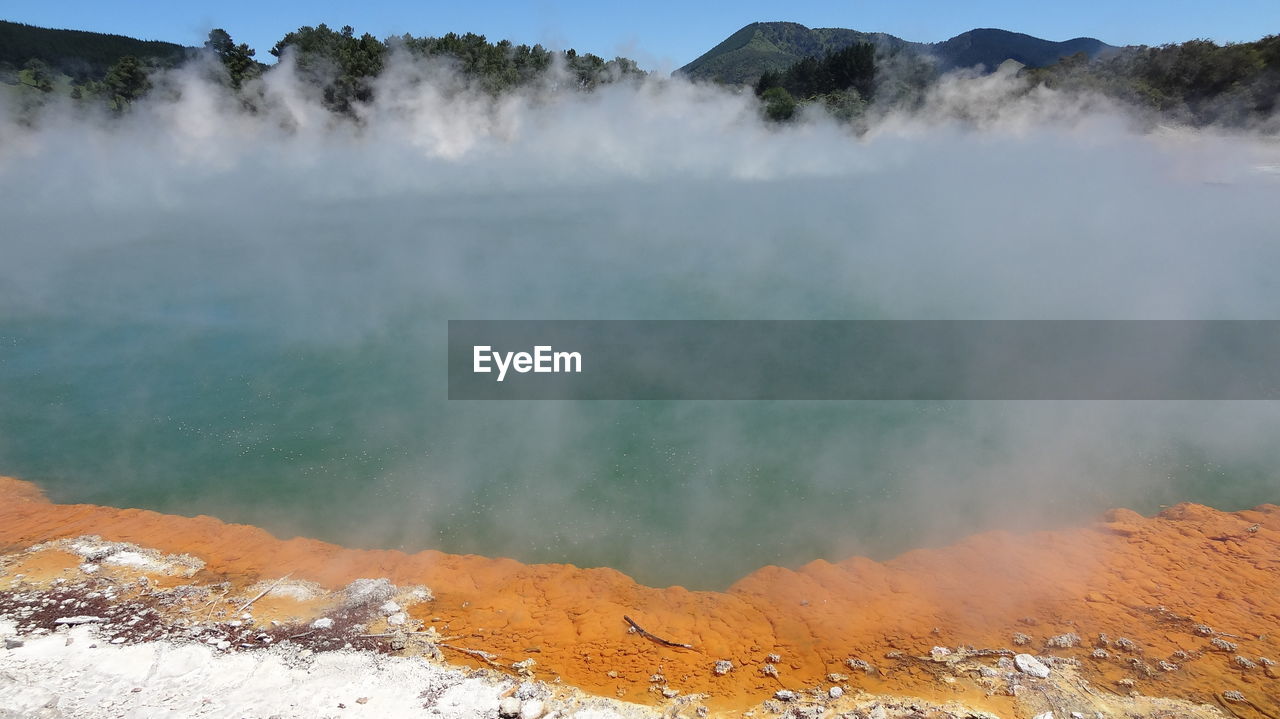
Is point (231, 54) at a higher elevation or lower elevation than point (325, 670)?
higher

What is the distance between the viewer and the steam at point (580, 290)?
7125 millimetres

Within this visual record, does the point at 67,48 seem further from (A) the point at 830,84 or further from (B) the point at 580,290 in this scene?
(B) the point at 580,290

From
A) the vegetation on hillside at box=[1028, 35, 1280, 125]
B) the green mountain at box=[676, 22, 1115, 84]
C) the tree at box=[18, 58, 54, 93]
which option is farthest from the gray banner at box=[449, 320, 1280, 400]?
the green mountain at box=[676, 22, 1115, 84]

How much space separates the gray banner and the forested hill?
1567 inches

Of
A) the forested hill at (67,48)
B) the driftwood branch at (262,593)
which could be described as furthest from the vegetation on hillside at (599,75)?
the driftwood branch at (262,593)

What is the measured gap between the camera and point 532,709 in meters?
4.35

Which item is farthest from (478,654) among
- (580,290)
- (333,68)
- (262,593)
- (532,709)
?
(333,68)

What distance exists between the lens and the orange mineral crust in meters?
4.66

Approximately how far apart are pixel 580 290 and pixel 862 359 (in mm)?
5608

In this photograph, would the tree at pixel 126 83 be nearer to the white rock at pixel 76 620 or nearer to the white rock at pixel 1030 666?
the white rock at pixel 76 620

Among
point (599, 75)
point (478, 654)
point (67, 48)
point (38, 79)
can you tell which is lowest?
point (478, 654)

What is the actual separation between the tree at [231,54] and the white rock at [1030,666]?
2888 cm

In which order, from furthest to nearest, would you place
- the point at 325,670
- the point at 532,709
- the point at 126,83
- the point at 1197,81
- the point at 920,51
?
the point at 920,51 → the point at 1197,81 → the point at 126,83 → the point at 325,670 → the point at 532,709

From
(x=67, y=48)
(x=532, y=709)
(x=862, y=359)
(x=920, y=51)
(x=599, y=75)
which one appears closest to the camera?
(x=532, y=709)
